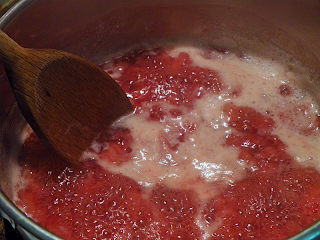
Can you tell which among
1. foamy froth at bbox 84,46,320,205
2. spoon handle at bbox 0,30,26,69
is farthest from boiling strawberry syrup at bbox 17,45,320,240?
spoon handle at bbox 0,30,26,69

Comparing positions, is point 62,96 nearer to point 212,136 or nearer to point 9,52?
point 9,52

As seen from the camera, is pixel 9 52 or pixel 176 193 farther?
pixel 176 193

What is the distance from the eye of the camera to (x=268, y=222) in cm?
86

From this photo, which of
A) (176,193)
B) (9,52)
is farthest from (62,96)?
(176,193)

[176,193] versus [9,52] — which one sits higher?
[9,52]

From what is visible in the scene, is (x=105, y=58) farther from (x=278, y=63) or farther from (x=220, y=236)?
(x=220, y=236)

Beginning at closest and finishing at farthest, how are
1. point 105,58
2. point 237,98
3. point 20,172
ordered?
point 20,172 < point 237,98 < point 105,58

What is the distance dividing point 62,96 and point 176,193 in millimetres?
366

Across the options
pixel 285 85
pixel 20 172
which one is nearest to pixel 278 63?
pixel 285 85

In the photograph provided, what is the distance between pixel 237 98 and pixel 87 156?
47 cm

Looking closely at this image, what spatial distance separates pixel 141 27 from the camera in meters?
1.21

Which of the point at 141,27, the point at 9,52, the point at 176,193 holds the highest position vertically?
the point at 9,52

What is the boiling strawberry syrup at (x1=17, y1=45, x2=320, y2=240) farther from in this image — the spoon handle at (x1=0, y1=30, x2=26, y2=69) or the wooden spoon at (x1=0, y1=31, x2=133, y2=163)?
the spoon handle at (x1=0, y1=30, x2=26, y2=69)

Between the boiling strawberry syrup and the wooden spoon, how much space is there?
0.06m
